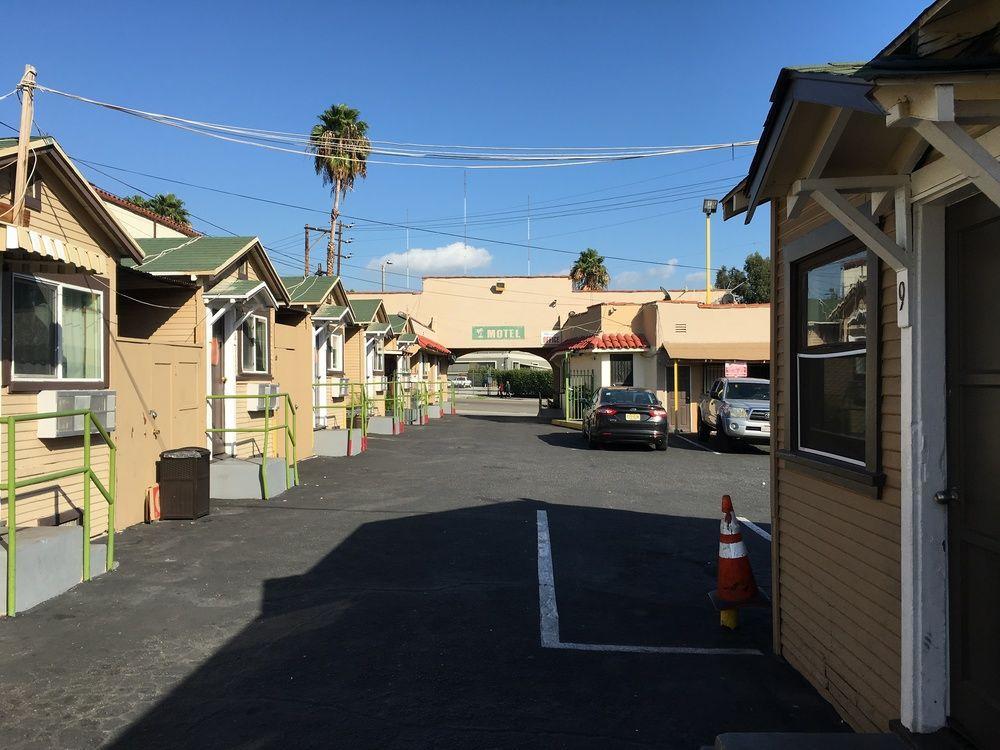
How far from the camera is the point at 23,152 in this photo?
278 inches

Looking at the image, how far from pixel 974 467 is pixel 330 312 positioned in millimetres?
17936

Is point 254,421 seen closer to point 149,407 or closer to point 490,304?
point 149,407

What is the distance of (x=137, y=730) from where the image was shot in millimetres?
3840

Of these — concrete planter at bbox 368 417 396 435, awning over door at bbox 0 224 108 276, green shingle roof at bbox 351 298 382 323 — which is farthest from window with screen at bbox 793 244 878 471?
green shingle roof at bbox 351 298 382 323

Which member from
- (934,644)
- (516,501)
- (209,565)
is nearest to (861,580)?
(934,644)

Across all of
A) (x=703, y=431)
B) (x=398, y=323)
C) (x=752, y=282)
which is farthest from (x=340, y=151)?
(x=752, y=282)

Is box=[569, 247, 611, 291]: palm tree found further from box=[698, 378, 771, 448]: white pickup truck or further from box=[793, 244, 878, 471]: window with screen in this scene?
box=[793, 244, 878, 471]: window with screen

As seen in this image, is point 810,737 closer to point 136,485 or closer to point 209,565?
point 209,565

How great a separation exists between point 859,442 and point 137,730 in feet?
13.7

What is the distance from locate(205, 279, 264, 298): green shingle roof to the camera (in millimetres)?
12031

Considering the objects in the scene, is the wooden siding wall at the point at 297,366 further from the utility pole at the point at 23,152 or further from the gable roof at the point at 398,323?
the gable roof at the point at 398,323

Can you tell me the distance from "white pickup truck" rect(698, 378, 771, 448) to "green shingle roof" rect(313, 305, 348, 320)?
33.1 feet

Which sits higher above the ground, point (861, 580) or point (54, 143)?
point (54, 143)

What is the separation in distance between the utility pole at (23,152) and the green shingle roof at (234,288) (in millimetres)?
4628
